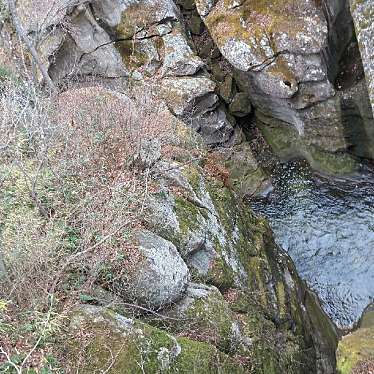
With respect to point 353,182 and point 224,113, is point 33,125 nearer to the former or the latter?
point 224,113

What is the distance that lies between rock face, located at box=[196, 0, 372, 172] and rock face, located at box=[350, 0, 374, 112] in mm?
2802

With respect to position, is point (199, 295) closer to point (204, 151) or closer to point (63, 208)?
point (63, 208)

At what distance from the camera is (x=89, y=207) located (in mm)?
6922

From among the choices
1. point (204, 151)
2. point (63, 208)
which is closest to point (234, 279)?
point (63, 208)

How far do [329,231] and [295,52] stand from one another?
514cm

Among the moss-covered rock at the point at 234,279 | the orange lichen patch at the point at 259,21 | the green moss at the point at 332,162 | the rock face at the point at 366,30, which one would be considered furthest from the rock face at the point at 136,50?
the rock face at the point at 366,30

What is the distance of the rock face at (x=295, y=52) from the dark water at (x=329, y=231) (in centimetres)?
102

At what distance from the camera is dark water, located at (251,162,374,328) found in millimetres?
11297

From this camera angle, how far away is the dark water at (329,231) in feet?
37.1

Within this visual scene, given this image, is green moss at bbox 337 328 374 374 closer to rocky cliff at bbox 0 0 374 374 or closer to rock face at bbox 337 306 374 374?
rock face at bbox 337 306 374 374

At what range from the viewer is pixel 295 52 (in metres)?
12.7

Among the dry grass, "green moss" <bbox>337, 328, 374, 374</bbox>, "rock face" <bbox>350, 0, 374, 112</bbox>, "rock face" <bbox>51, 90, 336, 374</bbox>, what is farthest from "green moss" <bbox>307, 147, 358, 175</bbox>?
"green moss" <bbox>337, 328, 374, 374</bbox>

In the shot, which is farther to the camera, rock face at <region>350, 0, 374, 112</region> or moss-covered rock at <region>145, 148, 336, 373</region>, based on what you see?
rock face at <region>350, 0, 374, 112</region>

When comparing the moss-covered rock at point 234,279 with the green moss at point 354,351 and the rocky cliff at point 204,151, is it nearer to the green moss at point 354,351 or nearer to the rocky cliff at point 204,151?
the rocky cliff at point 204,151
